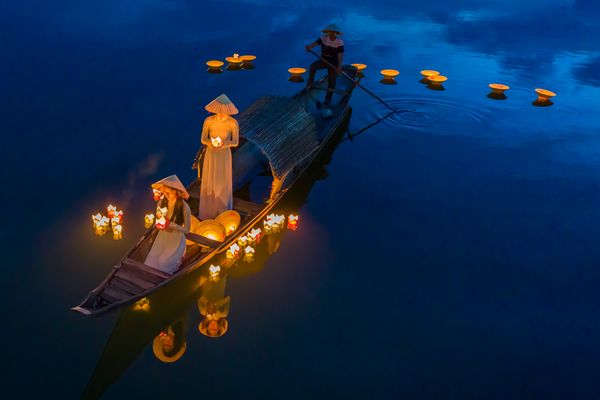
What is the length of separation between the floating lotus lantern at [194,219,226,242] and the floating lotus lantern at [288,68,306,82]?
457 inches

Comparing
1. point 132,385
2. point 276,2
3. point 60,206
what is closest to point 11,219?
point 60,206

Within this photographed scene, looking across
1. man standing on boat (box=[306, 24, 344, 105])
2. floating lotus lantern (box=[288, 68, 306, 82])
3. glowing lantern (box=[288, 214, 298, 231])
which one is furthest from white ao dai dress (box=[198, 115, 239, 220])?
floating lotus lantern (box=[288, 68, 306, 82])

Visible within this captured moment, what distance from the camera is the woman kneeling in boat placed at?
8.07m

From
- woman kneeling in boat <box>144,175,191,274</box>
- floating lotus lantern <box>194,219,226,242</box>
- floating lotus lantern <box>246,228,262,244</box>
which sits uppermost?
woman kneeling in boat <box>144,175,191,274</box>

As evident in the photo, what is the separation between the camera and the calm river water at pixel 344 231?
26.4 feet

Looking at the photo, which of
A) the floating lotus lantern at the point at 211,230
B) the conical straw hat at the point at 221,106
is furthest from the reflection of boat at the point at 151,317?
the conical straw hat at the point at 221,106

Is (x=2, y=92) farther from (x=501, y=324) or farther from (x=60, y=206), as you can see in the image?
(x=501, y=324)

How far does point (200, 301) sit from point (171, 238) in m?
1.55

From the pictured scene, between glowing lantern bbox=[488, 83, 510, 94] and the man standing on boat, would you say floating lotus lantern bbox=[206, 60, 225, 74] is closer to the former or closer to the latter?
the man standing on boat

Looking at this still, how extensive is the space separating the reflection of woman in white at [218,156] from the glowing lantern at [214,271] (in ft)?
4.15

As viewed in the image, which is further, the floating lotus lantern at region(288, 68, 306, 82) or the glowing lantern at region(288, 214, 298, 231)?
the floating lotus lantern at region(288, 68, 306, 82)

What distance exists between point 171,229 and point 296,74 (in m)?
13.7

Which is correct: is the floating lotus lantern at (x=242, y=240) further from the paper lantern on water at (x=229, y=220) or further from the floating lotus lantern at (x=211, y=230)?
the floating lotus lantern at (x=211, y=230)

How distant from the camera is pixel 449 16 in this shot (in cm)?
3350
